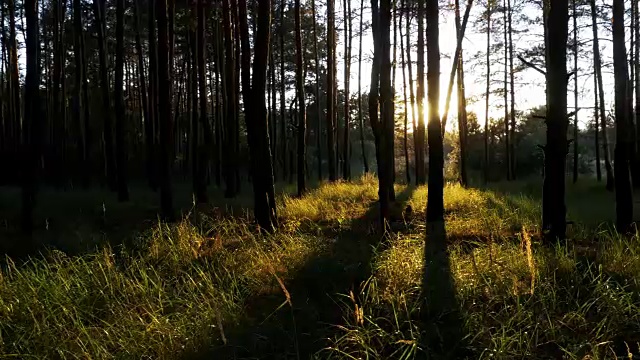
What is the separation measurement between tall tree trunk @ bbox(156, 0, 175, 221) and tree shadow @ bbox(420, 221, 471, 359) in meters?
7.34

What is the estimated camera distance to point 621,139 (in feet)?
28.3

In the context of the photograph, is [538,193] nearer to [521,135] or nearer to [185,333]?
[185,333]

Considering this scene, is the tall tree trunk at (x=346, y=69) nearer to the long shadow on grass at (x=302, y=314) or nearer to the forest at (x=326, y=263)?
the forest at (x=326, y=263)

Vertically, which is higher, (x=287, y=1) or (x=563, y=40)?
(x=287, y=1)

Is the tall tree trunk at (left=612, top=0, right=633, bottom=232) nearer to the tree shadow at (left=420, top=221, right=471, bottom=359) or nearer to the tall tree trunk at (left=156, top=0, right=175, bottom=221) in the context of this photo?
the tree shadow at (left=420, top=221, right=471, bottom=359)

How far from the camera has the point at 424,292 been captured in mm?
4500

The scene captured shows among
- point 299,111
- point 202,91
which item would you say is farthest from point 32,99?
point 299,111

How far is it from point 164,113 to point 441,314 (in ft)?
29.9

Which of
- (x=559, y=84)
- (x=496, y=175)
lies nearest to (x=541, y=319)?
(x=559, y=84)

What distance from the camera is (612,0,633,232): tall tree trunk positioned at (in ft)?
27.3

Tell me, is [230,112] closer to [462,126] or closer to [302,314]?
[462,126]

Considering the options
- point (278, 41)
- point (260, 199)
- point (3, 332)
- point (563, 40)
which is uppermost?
point (278, 41)

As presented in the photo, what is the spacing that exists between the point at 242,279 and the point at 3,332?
6.48ft

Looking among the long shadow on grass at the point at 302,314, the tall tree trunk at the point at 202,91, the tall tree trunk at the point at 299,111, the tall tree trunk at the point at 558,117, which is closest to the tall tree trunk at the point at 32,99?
the tall tree trunk at the point at 202,91
